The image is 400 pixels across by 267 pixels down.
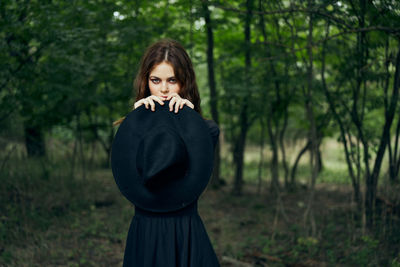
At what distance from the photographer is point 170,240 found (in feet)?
5.55

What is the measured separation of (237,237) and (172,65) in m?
3.47

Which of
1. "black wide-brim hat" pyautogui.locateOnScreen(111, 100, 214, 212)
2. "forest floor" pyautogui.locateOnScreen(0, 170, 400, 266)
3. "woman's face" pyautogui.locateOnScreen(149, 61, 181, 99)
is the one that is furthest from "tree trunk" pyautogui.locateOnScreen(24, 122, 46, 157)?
"black wide-brim hat" pyautogui.locateOnScreen(111, 100, 214, 212)

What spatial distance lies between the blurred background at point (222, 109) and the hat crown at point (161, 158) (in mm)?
1970

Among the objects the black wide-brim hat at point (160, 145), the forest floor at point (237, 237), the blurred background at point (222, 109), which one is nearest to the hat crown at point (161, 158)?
the black wide-brim hat at point (160, 145)

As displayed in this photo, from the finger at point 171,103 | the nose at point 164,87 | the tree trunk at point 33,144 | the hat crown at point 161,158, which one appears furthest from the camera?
the tree trunk at point 33,144

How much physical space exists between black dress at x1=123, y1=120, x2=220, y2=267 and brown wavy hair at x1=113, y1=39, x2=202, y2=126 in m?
0.30

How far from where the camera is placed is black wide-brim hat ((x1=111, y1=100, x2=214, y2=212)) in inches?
62.7

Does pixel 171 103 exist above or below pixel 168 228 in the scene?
above

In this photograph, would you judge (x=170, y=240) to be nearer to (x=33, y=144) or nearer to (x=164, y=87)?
(x=164, y=87)

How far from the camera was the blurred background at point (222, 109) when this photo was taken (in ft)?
12.4

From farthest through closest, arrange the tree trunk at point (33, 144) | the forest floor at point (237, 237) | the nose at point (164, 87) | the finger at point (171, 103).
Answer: the tree trunk at point (33, 144)
the forest floor at point (237, 237)
the nose at point (164, 87)
the finger at point (171, 103)

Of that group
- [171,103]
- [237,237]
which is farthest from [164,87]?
[237,237]

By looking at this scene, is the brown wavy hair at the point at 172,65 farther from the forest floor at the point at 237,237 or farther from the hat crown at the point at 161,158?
the forest floor at the point at 237,237

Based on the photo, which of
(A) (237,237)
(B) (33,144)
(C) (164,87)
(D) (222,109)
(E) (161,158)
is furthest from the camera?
(D) (222,109)
